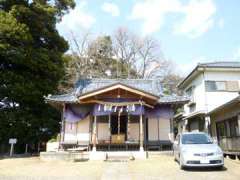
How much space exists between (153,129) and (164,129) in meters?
0.80

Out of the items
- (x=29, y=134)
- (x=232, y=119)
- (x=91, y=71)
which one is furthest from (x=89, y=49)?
(x=232, y=119)

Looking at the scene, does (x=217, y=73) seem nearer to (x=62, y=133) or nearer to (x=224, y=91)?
(x=224, y=91)

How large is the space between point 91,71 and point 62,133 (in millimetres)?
19291

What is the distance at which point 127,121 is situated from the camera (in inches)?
676

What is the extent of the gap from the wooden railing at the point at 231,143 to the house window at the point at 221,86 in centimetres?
488

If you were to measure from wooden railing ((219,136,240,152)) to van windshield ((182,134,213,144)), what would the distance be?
354 centimetres

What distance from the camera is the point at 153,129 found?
1755cm

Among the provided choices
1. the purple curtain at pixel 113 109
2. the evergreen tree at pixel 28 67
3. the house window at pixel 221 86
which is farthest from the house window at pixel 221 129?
the evergreen tree at pixel 28 67

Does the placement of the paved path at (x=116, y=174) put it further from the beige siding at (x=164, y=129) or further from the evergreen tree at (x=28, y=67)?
the evergreen tree at (x=28, y=67)

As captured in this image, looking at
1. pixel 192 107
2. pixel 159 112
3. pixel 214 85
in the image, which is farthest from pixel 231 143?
pixel 192 107

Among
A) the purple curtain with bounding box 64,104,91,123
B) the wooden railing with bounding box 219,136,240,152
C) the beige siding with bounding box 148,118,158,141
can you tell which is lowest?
the wooden railing with bounding box 219,136,240,152

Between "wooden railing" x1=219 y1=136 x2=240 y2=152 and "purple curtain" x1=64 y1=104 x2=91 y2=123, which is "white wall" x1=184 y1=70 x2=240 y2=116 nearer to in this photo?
"wooden railing" x1=219 y1=136 x2=240 y2=152

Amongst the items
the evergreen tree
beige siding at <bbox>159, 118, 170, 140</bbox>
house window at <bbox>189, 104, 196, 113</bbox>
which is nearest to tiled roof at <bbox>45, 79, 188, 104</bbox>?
beige siding at <bbox>159, 118, 170, 140</bbox>

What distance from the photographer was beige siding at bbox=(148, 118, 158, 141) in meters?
17.4
